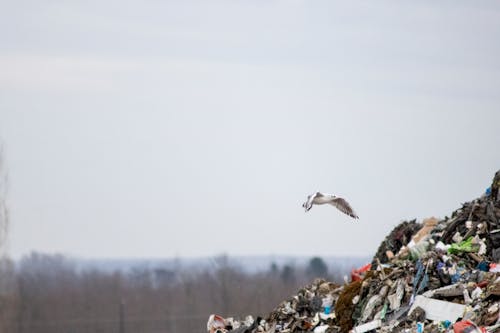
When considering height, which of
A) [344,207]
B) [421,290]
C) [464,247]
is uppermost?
[344,207]

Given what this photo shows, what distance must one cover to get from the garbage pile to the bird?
0.99m

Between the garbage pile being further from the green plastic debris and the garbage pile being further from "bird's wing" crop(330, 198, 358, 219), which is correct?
"bird's wing" crop(330, 198, 358, 219)

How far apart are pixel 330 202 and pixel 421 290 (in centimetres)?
218

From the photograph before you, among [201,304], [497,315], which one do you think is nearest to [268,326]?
[497,315]

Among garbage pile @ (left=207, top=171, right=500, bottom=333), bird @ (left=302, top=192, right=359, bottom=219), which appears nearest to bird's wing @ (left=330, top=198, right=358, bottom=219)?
bird @ (left=302, top=192, right=359, bottom=219)

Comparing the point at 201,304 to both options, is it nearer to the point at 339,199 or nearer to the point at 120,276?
the point at 120,276

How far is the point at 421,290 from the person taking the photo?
556 inches

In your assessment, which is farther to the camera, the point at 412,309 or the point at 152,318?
the point at 152,318

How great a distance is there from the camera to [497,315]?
12.1m

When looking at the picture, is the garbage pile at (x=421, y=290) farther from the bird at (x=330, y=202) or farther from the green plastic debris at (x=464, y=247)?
the bird at (x=330, y=202)

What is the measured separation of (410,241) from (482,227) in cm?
252

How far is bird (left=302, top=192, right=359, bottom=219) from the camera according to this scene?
14.7 m

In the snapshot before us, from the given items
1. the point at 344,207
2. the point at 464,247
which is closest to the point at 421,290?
the point at 464,247

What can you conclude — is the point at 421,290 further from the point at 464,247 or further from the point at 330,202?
the point at 330,202
